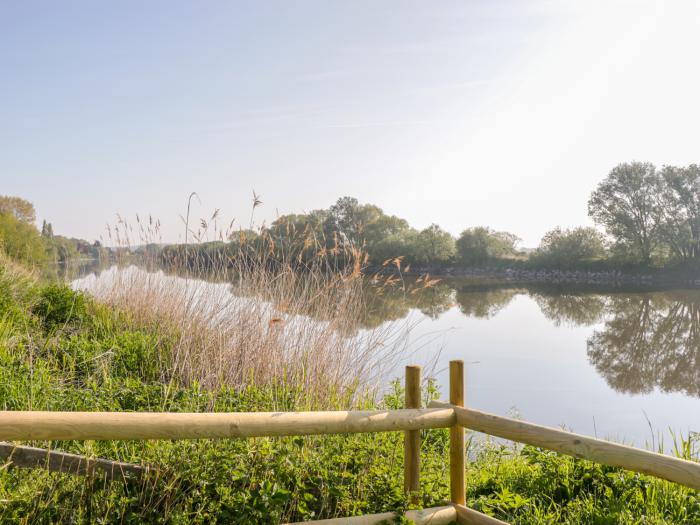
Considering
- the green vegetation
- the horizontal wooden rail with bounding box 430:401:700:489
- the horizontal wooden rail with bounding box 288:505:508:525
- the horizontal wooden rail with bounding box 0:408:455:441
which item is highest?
the green vegetation

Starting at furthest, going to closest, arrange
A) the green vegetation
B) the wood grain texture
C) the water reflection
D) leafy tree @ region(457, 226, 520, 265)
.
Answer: leafy tree @ region(457, 226, 520, 265), the green vegetation, the water reflection, the wood grain texture

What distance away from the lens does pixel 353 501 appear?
311 centimetres

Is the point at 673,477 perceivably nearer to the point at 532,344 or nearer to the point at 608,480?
the point at 608,480

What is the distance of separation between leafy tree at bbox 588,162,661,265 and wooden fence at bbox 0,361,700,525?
38.1m

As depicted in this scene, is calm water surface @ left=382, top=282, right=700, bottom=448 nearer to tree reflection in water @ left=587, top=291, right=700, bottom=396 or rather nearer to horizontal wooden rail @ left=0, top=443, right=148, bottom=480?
tree reflection in water @ left=587, top=291, right=700, bottom=396

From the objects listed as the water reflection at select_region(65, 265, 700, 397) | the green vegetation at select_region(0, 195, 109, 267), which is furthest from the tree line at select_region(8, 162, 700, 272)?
the green vegetation at select_region(0, 195, 109, 267)

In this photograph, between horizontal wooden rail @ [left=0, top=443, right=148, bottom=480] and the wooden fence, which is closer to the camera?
the wooden fence

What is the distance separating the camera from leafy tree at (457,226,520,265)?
42.2 m

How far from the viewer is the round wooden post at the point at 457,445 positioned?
2.97 meters

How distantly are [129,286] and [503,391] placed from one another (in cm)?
607

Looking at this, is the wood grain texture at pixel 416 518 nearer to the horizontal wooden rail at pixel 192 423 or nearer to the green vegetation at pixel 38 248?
the horizontal wooden rail at pixel 192 423

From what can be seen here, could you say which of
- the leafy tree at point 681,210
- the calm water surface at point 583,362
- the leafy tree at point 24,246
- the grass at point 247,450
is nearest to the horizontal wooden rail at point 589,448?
the grass at point 247,450

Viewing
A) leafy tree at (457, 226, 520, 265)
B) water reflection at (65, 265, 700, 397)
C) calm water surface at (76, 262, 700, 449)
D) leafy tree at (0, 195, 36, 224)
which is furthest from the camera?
leafy tree at (457, 226, 520, 265)

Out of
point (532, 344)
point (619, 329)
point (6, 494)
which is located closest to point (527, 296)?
point (619, 329)
